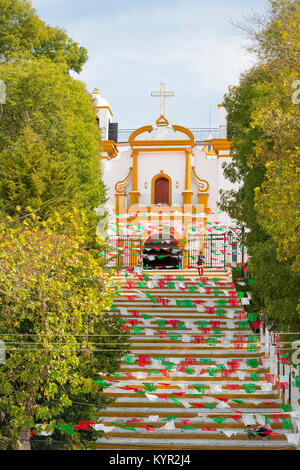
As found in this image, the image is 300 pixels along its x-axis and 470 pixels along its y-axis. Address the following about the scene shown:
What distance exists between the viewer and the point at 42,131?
1869 centimetres

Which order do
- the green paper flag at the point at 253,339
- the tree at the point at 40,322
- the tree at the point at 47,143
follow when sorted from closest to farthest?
1. the tree at the point at 40,322
2. the green paper flag at the point at 253,339
3. the tree at the point at 47,143

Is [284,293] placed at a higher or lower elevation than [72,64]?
lower

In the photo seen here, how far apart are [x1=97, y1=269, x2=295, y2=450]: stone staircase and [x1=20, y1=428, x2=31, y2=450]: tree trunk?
1724 millimetres

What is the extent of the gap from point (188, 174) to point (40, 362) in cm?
1787

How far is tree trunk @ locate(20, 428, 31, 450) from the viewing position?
36.5 ft

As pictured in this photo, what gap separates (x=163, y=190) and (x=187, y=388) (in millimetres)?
14969

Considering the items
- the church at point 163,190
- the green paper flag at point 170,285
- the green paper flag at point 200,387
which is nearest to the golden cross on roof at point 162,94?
the church at point 163,190

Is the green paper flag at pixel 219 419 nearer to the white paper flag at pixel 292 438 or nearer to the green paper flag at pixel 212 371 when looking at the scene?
the white paper flag at pixel 292 438

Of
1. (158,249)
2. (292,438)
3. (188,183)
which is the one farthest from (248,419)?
(188,183)

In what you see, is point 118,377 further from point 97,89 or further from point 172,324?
point 97,89

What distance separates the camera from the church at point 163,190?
25.8 m

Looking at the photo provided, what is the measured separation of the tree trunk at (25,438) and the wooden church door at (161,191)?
56.7 feet

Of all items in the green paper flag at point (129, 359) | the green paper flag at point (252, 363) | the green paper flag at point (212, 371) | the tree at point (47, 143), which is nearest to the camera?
the green paper flag at point (129, 359)
